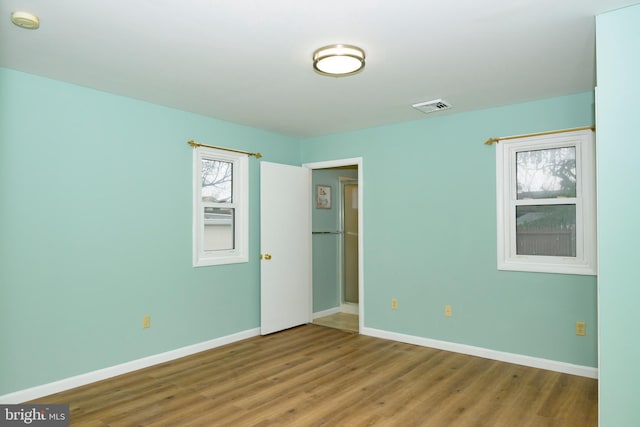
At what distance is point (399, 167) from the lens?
467cm

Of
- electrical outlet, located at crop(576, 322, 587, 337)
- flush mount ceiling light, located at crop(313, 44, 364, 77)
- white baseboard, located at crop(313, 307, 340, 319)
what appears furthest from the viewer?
white baseboard, located at crop(313, 307, 340, 319)

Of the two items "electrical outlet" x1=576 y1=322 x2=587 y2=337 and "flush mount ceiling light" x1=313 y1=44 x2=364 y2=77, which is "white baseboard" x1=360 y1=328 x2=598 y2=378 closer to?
"electrical outlet" x1=576 y1=322 x2=587 y2=337

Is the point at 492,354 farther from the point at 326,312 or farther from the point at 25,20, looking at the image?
the point at 25,20

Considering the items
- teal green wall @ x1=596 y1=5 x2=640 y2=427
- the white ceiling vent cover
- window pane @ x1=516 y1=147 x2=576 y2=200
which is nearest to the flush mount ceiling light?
the white ceiling vent cover

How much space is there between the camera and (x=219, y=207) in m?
4.54

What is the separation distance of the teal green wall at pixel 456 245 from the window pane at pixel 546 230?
24cm

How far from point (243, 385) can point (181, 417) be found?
2.13 ft

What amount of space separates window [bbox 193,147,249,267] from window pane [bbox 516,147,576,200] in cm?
304

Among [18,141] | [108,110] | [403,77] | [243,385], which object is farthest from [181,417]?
[403,77]

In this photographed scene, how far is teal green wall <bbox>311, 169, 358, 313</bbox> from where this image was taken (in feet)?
19.1

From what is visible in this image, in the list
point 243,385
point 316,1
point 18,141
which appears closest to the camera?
point 316,1

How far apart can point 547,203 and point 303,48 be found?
276 centimetres

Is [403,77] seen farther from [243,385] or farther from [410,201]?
[243,385]

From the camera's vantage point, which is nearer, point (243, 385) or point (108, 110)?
point (243, 385)
